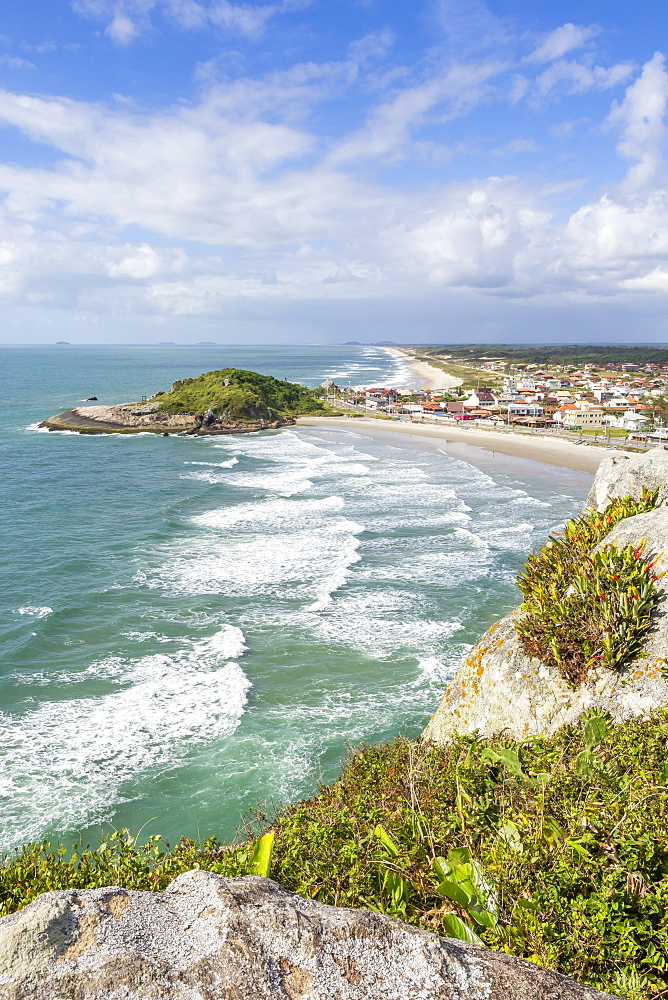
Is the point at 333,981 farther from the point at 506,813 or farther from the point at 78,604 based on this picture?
the point at 78,604

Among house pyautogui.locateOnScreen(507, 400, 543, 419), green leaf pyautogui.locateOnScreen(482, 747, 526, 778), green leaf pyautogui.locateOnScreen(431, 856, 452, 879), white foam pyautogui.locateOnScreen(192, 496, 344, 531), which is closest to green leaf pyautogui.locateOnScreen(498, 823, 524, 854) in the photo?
green leaf pyautogui.locateOnScreen(431, 856, 452, 879)

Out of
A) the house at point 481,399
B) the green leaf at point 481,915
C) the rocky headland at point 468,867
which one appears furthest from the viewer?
the house at point 481,399

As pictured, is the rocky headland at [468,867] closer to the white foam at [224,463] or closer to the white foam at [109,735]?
the white foam at [109,735]

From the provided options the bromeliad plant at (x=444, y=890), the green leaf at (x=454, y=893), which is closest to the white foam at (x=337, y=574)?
the bromeliad plant at (x=444, y=890)

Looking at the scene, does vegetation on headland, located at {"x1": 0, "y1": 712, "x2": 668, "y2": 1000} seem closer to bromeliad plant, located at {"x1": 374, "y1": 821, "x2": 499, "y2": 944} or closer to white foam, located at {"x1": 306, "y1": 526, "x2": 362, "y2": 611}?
bromeliad plant, located at {"x1": 374, "y1": 821, "x2": 499, "y2": 944}

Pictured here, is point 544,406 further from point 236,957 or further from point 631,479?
point 236,957

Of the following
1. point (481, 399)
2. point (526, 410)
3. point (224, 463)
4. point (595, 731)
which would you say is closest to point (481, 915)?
point (595, 731)
